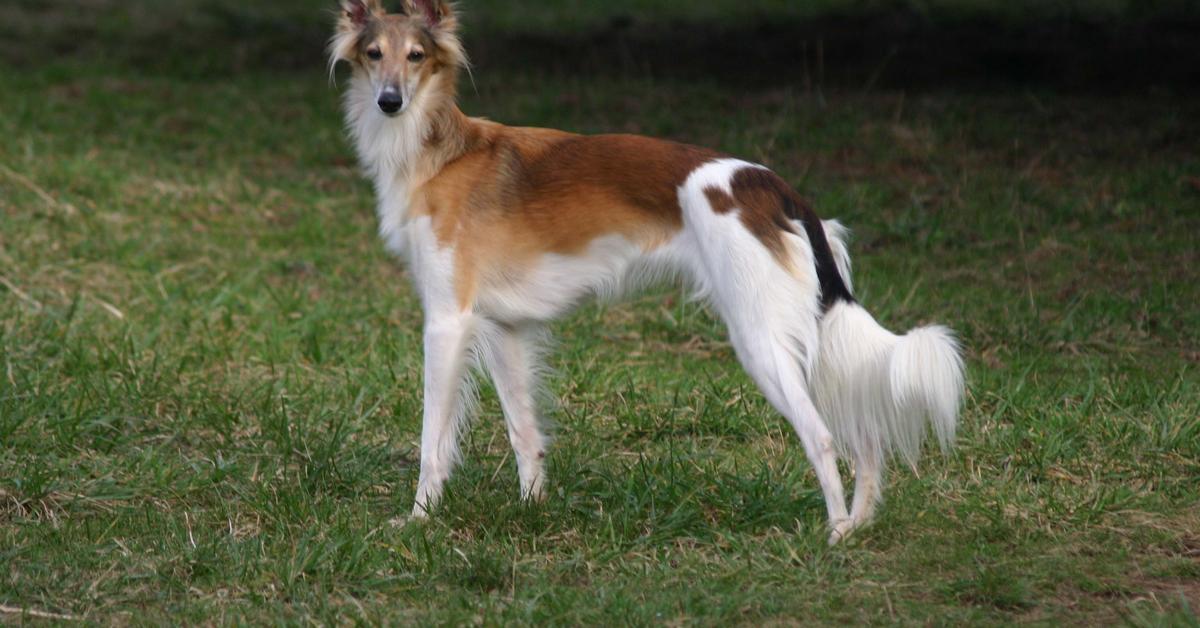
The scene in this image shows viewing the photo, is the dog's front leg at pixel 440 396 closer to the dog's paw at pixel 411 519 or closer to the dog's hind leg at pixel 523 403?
the dog's paw at pixel 411 519

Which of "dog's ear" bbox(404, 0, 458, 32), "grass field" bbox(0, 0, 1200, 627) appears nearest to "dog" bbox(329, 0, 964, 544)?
"dog's ear" bbox(404, 0, 458, 32)

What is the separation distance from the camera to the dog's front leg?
4.44 metres

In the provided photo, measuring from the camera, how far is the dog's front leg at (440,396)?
444cm

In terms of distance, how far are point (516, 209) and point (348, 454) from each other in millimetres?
1170

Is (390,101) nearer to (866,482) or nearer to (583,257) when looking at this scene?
(583,257)

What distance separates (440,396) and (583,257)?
610 millimetres

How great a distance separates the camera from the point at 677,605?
3770 millimetres

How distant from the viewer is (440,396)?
4.48 meters

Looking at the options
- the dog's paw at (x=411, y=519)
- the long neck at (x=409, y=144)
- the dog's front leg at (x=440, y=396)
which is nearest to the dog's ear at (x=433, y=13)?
the long neck at (x=409, y=144)

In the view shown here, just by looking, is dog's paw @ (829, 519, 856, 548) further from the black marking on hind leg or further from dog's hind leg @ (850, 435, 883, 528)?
the black marking on hind leg

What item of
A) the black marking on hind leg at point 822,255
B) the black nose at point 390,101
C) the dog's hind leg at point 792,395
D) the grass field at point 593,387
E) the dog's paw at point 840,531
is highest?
the black nose at point 390,101

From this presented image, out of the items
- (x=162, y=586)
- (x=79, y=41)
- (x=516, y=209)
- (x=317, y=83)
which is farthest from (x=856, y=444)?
(x=79, y=41)

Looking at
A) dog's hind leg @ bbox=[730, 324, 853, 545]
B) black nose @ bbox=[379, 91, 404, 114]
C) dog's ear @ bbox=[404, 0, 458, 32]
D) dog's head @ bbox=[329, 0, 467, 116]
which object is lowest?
dog's hind leg @ bbox=[730, 324, 853, 545]

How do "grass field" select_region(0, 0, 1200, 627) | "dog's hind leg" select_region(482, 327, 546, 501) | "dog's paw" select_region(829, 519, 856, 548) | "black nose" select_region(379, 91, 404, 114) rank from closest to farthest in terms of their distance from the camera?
1. "grass field" select_region(0, 0, 1200, 627)
2. "dog's paw" select_region(829, 519, 856, 548)
3. "black nose" select_region(379, 91, 404, 114)
4. "dog's hind leg" select_region(482, 327, 546, 501)
